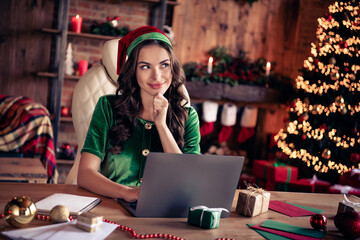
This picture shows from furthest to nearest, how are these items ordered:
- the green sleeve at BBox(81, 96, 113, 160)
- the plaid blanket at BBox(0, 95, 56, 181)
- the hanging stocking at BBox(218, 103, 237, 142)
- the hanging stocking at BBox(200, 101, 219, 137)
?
the hanging stocking at BBox(218, 103, 237, 142)
the hanging stocking at BBox(200, 101, 219, 137)
the plaid blanket at BBox(0, 95, 56, 181)
the green sleeve at BBox(81, 96, 113, 160)

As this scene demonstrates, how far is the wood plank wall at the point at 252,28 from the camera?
189 inches

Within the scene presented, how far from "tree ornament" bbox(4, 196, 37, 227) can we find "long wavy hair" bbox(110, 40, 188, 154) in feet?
1.89

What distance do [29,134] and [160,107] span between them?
2.16 metres

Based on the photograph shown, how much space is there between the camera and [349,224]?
1.16 meters

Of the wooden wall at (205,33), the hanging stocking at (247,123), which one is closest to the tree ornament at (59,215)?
the wooden wall at (205,33)

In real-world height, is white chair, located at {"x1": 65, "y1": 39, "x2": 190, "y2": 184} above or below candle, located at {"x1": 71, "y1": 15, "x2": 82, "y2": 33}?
below

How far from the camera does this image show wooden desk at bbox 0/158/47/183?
2.23 m

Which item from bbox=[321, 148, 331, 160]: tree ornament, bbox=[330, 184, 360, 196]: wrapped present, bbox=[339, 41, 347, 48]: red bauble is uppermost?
bbox=[339, 41, 347, 48]: red bauble

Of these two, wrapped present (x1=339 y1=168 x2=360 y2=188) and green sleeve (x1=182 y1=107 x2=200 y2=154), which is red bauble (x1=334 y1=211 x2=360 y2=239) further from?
wrapped present (x1=339 y1=168 x2=360 y2=188)

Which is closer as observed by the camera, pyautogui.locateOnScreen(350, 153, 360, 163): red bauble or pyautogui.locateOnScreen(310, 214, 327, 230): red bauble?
pyautogui.locateOnScreen(310, 214, 327, 230): red bauble

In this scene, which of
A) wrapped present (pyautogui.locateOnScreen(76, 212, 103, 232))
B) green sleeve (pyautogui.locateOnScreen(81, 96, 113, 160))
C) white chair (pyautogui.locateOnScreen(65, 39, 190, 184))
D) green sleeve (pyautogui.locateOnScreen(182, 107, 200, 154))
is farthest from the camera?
white chair (pyautogui.locateOnScreen(65, 39, 190, 184))

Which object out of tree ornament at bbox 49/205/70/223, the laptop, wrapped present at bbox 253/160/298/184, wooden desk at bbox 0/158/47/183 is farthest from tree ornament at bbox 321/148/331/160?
tree ornament at bbox 49/205/70/223

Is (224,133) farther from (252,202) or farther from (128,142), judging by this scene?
(252,202)

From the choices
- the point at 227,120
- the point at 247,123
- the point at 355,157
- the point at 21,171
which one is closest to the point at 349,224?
the point at 21,171
